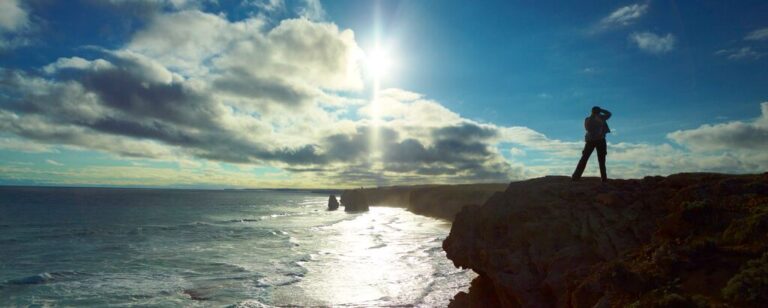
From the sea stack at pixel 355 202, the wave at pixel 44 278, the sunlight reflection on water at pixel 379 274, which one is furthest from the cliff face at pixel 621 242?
the sea stack at pixel 355 202

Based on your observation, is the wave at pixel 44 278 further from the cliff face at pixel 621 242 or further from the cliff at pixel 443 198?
the cliff at pixel 443 198

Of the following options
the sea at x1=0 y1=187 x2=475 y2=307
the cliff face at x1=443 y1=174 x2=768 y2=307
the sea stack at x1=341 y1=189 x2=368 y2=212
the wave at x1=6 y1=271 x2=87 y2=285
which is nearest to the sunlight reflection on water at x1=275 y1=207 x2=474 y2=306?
the sea at x1=0 y1=187 x2=475 y2=307

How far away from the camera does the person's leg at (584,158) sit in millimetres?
14493

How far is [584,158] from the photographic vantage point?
1477 cm

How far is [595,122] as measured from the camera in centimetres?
1427

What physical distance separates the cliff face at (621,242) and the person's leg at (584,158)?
56 centimetres

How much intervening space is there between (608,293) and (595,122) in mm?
7356

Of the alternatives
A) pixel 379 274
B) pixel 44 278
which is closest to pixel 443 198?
pixel 379 274

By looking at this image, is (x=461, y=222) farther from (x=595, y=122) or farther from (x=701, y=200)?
(x=701, y=200)

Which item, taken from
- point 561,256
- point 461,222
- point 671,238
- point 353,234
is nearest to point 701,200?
point 671,238

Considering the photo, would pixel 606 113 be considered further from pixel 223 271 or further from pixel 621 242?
pixel 223 271

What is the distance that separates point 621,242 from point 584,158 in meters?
4.58

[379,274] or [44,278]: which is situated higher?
[44,278]

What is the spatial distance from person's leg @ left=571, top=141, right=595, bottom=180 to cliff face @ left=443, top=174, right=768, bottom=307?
0.56m
